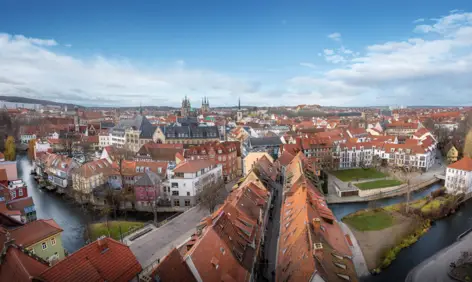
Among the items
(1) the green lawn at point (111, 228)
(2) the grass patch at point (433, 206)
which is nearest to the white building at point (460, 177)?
(2) the grass patch at point (433, 206)

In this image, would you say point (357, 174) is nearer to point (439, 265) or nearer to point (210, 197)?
point (439, 265)

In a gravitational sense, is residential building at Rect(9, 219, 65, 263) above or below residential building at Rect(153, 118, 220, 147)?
below

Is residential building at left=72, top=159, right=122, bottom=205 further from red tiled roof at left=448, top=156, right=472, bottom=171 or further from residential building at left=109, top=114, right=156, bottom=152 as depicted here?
red tiled roof at left=448, top=156, right=472, bottom=171

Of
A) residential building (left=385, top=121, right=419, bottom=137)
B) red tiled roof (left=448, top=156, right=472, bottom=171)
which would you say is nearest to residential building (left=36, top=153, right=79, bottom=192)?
red tiled roof (left=448, top=156, right=472, bottom=171)

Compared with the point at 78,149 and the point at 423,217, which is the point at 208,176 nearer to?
the point at 423,217

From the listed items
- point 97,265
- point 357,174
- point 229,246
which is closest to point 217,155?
point 357,174

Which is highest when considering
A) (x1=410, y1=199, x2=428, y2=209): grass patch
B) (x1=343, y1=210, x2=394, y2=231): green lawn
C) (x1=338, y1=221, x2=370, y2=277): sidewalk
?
(x1=410, y1=199, x2=428, y2=209): grass patch

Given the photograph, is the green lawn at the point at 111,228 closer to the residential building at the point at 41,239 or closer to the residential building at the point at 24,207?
the residential building at the point at 24,207
